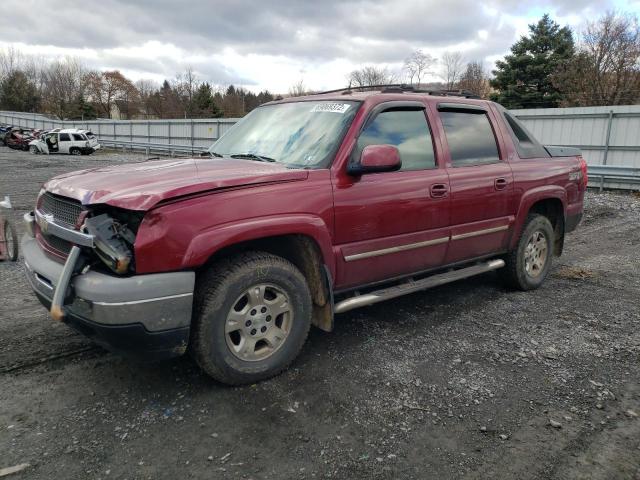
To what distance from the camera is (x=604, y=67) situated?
29.8 meters

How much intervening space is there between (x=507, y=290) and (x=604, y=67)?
30.8 metres

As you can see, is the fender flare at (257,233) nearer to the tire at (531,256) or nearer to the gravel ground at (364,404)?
the gravel ground at (364,404)

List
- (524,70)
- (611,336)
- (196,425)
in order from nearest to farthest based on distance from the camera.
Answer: (196,425) < (611,336) < (524,70)

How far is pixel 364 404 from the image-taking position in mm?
3090

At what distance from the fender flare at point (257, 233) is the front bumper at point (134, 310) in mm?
142

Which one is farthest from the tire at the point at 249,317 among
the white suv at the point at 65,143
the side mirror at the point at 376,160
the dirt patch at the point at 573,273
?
the white suv at the point at 65,143

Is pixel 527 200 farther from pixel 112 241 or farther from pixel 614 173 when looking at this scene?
pixel 614 173

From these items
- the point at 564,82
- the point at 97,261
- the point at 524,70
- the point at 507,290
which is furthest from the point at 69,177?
the point at 524,70

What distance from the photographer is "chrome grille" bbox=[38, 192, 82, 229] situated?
3.09 meters

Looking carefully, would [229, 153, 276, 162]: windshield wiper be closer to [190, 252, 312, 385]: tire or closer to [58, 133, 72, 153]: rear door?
[190, 252, 312, 385]: tire

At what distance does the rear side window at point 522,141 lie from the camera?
200 inches

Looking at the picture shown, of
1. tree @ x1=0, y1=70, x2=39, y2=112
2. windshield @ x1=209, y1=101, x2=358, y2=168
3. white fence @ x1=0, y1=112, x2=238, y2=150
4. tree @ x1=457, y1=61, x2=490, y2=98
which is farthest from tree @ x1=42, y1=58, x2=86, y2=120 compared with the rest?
windshield @ x1=209, y1=101, x2=358, y2=168

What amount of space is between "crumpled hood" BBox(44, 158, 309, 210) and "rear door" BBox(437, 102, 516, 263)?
1665 mm

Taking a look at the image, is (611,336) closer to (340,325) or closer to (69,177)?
(340,325)
